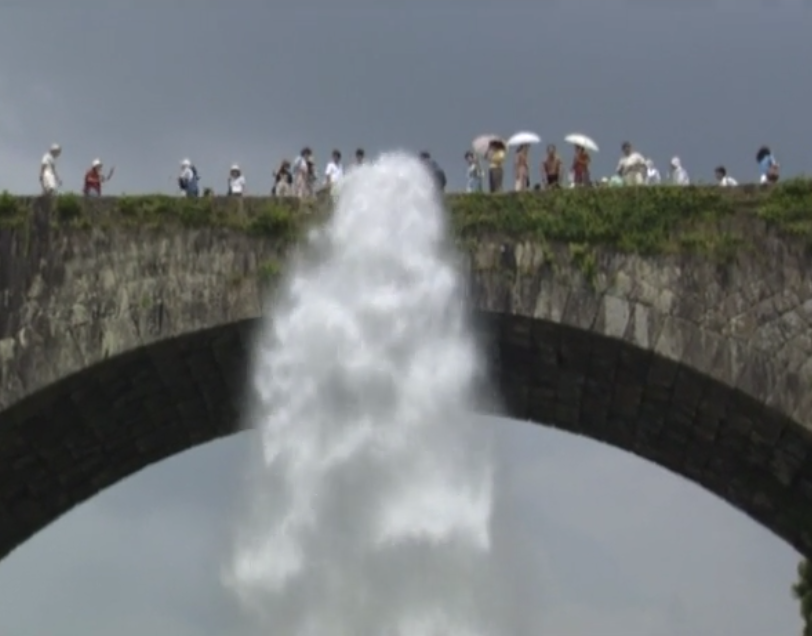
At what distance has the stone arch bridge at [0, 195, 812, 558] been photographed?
24.9 m

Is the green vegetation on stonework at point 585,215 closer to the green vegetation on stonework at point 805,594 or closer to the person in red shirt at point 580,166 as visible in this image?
the person in red shirt at point 580,166

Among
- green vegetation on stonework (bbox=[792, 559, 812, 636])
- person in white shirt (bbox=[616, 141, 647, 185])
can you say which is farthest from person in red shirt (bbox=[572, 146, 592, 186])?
green vegetation on stonework (bbox=[792, 559, 812, 636])

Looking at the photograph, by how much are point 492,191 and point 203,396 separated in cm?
443

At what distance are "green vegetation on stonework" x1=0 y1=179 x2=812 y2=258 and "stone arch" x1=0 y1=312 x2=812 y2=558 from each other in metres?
1.06

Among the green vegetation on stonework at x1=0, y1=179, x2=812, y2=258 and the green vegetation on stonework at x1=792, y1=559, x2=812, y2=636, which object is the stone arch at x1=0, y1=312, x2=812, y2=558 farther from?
the green vegetation on stonework at x1=792, y1=559, x2=812, y2=636

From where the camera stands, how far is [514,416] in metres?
29.2

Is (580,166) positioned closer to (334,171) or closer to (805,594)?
(334,171)

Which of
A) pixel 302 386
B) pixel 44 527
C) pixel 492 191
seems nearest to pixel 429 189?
pixel 492 191

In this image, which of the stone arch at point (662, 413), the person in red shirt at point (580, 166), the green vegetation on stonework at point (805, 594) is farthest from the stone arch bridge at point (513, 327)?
the green vegetation on stonework at point (805, 594)

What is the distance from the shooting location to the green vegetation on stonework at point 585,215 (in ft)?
82.8

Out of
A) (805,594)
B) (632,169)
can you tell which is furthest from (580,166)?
(805,594)

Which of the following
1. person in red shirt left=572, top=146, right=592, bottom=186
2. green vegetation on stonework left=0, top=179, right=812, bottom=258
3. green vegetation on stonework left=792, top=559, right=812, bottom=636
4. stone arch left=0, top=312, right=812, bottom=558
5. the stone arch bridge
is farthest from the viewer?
green vegetation on stonework left=792, top=559, right=812, bottom=636

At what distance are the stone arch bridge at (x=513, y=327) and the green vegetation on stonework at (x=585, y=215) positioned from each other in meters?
0.11

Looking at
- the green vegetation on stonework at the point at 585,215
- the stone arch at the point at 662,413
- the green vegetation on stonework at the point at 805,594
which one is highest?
the green vegetation on stonework at the point at 585,215
